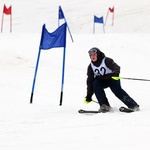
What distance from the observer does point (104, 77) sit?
18.5 feet

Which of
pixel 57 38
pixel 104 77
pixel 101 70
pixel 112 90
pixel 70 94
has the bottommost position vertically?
pixel 70 94

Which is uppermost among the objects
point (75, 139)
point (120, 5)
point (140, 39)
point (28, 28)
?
point (120, 5)

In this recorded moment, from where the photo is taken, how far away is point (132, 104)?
553 cm

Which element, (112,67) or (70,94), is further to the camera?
(70,94)

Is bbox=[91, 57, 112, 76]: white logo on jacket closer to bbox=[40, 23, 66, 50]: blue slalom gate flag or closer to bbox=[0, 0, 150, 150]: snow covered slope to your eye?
bbox=[0, 0, 150, 150]: snow covered slope

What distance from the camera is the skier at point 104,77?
18.2 ft

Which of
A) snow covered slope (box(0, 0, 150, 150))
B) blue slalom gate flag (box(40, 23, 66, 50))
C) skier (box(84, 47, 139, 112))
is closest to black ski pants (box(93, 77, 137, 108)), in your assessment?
skier (box(84, 47, 139, 112))

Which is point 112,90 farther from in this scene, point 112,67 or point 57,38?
point 57,38

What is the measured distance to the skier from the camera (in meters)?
5.54

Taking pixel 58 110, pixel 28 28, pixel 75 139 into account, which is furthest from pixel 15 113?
pixel 28 28

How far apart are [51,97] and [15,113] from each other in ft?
7.04

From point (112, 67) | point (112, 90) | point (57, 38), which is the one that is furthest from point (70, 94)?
point (112, 67)

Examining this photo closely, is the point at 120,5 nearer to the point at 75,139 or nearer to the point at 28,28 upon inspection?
the point at 28,28

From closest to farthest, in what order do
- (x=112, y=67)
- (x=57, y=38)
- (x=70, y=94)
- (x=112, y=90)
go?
1. (x=112, y=67)
2. (x=112, y=90)
3. (x=57, y=38)
4. (x=70, y=94)
